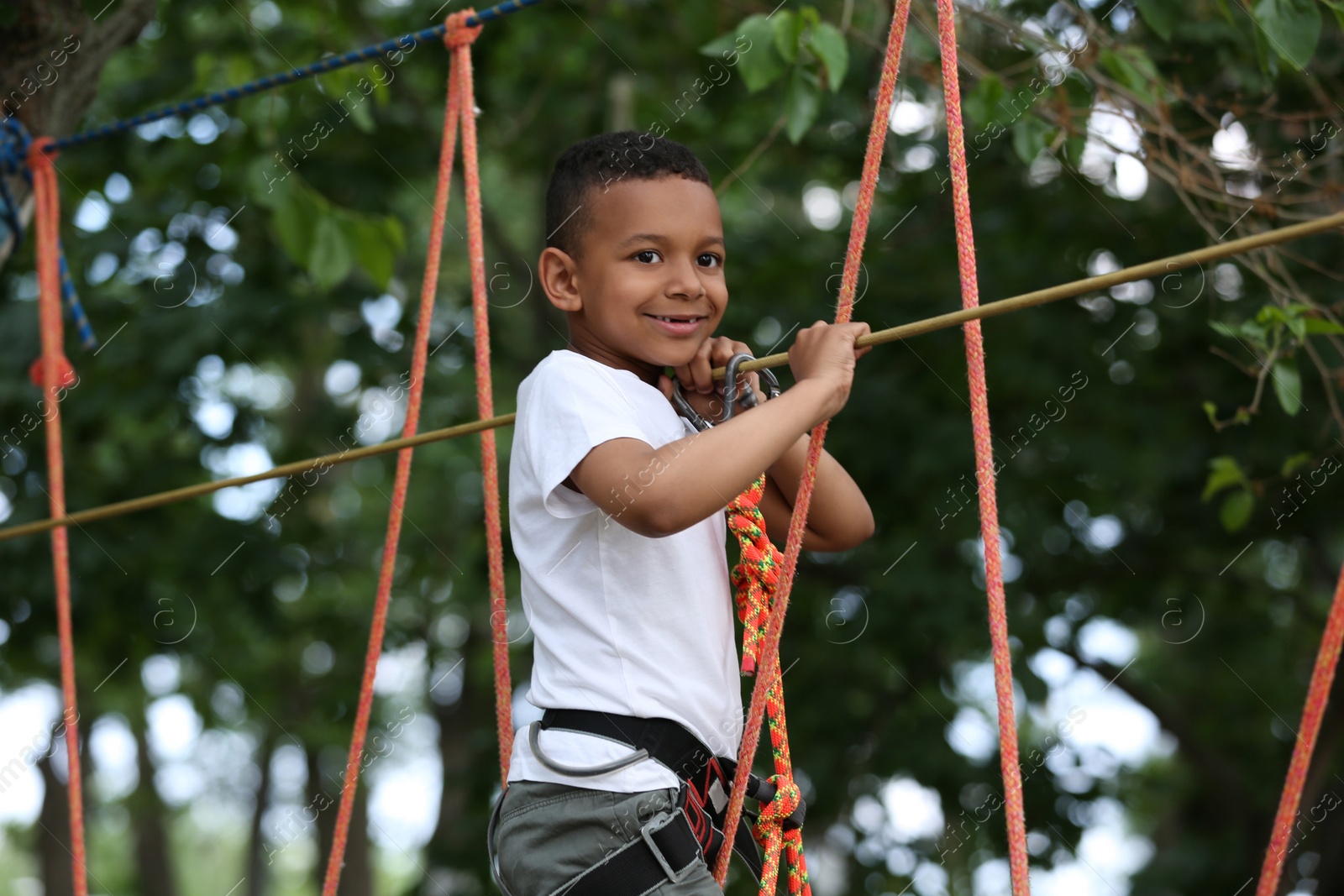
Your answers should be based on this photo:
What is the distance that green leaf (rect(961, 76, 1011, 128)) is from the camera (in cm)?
263

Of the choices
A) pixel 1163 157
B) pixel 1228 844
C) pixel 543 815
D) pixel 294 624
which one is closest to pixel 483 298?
pixel 543 815

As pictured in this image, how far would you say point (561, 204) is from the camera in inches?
69.2

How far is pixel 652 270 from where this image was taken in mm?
1648

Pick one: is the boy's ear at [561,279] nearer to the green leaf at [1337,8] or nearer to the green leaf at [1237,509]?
the green leaf at [1337,8]

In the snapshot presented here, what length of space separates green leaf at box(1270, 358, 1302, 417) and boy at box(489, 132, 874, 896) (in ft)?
3.77

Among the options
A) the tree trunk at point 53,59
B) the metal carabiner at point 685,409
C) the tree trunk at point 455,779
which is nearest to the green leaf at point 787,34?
the metal carabiner at point 685,409

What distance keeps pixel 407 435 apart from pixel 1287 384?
1.55 meters

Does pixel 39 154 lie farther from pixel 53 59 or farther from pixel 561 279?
pixel 561 279

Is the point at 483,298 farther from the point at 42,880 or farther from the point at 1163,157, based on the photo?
the point at 42,880

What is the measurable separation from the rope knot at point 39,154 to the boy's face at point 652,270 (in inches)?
62.5

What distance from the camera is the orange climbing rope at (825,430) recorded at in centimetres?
140

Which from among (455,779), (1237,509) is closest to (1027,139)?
(1237,509)

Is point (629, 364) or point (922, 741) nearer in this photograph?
point (629, 364)

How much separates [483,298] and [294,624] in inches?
155
